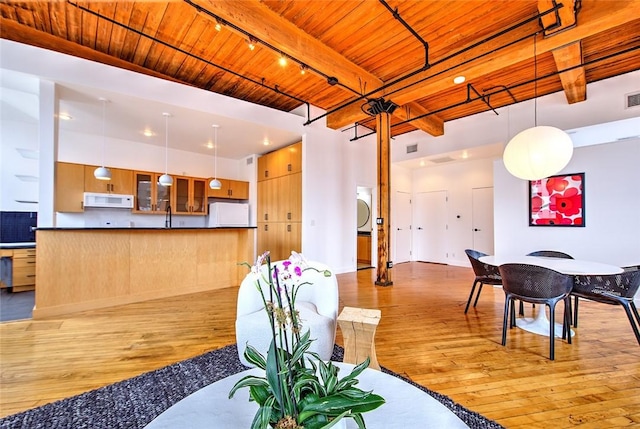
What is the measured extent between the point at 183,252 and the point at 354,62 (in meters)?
4.01

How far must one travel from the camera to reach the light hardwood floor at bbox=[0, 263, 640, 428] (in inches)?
67.3

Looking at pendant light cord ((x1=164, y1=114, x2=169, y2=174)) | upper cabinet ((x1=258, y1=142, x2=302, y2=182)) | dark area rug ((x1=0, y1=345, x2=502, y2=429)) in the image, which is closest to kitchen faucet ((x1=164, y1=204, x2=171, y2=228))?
pendant light cord ((x1=164, y1=114, x2=169, y2=174))

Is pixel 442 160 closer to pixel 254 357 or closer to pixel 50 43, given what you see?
pixel 254 357

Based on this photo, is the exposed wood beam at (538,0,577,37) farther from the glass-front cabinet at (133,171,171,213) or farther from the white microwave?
the white microwave

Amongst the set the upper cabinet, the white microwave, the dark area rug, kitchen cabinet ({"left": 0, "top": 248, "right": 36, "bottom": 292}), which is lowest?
the dark area rug

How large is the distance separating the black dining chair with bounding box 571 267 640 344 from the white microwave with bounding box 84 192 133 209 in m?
7.33

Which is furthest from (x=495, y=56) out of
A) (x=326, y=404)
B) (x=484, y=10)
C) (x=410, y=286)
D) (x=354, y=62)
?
(x=326, y=404)

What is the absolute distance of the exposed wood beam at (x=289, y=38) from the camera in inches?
109

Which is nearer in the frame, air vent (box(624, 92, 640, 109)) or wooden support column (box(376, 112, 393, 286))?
air vent (box(624, 92, 640, 109))

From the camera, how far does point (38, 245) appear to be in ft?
10.5

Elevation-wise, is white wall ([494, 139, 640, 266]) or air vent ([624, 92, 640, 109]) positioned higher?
air vent ([624, 92, 640, 109])

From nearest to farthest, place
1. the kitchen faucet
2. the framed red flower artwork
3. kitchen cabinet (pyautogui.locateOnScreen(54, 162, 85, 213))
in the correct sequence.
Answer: the framed red flower artwork, kitchen cabinet (pyautogui.locateOnScreen(54, 162, 85, 213)), the kitchen faucet

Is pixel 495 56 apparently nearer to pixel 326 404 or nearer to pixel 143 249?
pixel 326 404

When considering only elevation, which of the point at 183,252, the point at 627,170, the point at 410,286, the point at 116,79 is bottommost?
the point at 410,286
